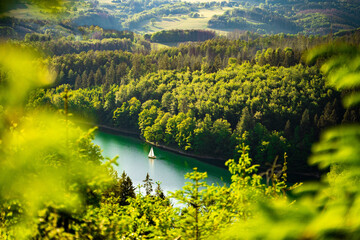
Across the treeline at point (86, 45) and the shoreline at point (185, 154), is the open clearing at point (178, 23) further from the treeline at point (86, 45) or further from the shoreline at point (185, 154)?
the shoreline at point (185, 154)

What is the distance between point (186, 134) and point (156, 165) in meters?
7.10

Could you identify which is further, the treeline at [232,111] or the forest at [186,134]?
the treeline at [232,111]

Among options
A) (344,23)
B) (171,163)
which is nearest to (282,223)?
(171,163)

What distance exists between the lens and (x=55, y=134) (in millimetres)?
2689

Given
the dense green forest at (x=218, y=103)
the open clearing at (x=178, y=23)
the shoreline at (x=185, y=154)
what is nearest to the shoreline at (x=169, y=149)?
the shoreline at (x=185, y=154)

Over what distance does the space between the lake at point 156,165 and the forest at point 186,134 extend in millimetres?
1623

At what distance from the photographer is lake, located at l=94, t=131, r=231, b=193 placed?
1037 inches

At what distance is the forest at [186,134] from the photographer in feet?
4.43

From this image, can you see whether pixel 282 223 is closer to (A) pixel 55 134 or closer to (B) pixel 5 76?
(A) pixel 55 134

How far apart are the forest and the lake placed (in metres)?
1.62

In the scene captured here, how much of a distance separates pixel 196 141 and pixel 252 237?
33454 millimetres

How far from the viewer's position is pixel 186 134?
3562 cm

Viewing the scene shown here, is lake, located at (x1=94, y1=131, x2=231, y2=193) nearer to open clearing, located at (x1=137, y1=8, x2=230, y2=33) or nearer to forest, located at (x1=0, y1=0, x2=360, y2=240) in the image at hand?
forest, located at (x1=0, y1=0, x2=360, y2=240)

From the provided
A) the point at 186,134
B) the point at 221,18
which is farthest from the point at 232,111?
the point at 221,18
